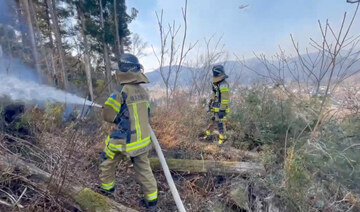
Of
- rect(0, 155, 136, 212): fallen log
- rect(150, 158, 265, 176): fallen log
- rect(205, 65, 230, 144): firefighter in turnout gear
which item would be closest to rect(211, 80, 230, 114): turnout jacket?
rect(205, 65, 230, 144): firefighter in turnout gear

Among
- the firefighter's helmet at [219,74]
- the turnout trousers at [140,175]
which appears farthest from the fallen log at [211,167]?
the firefighter's helmet at [219,74]

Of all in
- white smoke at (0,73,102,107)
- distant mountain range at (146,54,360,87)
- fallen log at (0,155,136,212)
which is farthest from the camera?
distant mountain range at (146,54,360,87)

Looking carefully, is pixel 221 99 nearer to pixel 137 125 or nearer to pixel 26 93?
pixel 137 125

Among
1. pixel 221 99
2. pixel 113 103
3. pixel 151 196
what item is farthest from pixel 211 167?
pixel 221 99

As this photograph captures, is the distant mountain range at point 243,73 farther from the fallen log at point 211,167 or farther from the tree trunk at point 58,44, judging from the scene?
the tree trunk at point 58,44

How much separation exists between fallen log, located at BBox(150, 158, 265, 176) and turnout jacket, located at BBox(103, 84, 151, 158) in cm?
101

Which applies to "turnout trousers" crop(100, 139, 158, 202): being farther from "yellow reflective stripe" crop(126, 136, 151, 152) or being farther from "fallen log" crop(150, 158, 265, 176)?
"fallen log" crop(150, 158, 265, 176)

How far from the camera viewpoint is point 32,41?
1094cm

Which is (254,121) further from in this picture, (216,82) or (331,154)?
(331,154)

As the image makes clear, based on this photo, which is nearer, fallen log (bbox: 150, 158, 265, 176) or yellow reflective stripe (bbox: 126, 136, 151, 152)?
yellow reflective stripe (bbox: 126, 136, 151, 152)

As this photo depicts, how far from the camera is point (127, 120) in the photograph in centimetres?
307

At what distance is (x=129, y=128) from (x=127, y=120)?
4.0 inches

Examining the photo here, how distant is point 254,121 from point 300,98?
3.57 feet

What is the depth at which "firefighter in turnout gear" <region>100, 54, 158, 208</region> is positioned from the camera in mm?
3016
